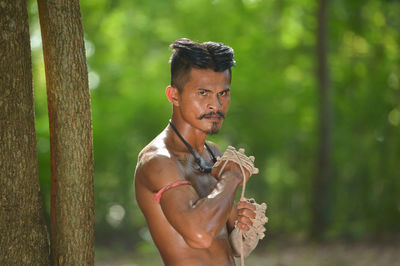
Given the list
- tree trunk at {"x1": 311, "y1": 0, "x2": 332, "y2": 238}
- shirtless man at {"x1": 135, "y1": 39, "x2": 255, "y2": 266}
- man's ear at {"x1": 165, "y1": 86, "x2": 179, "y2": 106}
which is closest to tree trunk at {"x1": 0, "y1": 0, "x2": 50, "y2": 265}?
shirtless man at {"x1": 135, "y1": 39, "x2": 255, "y2": 266}

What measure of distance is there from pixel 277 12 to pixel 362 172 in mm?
4266

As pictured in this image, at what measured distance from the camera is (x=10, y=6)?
2590mm

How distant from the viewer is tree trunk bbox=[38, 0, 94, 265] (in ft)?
8.63

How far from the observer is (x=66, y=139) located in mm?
2635

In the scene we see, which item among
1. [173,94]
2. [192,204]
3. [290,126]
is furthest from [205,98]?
[290,126]

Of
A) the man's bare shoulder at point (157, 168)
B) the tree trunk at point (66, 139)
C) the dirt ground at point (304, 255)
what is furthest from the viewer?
the dirt ground at point (304, 255)

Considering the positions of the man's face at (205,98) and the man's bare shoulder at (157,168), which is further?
the man's face at (205,98)

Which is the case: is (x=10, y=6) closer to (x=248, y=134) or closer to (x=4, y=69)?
(x=4, y=69)

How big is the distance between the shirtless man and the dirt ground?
6006 mm

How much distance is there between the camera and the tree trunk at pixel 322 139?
32.6ft

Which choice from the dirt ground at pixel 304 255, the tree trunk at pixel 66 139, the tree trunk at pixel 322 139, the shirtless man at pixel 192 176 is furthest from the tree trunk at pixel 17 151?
the tree trunk at pixel 322 139

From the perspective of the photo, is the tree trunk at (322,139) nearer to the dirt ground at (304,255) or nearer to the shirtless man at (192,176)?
the dirt ground at (304,255)

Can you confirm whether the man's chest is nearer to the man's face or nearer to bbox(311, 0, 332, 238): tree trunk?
the man's face

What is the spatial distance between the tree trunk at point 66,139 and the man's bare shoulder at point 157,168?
1.00 ft
